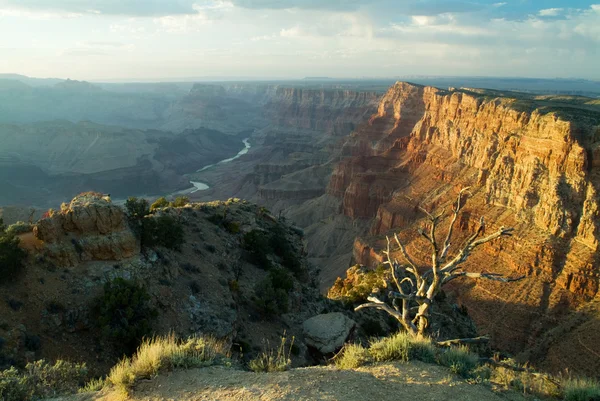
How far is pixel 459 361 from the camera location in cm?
837

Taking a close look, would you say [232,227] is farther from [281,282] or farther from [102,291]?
[102,291]

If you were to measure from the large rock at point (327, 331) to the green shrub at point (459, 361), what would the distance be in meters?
7.04

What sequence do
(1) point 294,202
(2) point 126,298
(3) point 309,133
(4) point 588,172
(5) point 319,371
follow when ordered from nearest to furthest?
(5) point 319,371, (2) point 126,298, (4) point 588,172, (1) point 294,202, (3) point 309,133

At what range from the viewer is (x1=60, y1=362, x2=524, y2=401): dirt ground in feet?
22.9

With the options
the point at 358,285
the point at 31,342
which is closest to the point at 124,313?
the point at 31,342

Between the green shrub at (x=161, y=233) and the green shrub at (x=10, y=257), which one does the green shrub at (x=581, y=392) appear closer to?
the green shrub at (x=161, y=233)

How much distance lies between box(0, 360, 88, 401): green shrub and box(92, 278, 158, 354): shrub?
2.24 meters

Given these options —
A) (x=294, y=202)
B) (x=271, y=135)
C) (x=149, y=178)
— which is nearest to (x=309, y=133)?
(x=271, y=135)

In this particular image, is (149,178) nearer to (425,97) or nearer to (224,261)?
(425,97)

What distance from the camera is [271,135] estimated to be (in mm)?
180625

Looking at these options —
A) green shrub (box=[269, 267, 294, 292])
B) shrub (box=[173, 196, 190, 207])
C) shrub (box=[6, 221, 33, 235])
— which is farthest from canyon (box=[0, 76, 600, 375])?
shrub (box=[6, 221, 33, 235])

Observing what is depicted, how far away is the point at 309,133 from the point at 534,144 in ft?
451

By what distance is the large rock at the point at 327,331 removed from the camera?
1533 cm

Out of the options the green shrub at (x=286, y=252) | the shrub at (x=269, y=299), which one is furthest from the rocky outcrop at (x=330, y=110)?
the shrub at (x=269, y=299)
